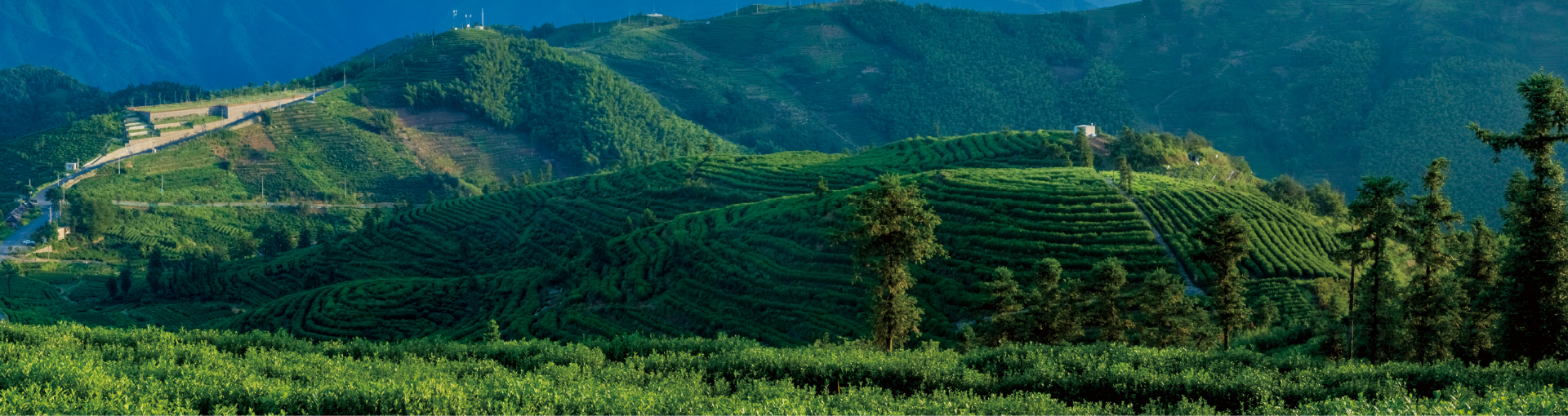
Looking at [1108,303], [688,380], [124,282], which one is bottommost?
[124,282]

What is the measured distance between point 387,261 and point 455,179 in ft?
177

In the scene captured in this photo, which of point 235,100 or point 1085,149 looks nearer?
point 1085,149

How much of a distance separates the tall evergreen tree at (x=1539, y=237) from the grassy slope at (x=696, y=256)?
2528cm

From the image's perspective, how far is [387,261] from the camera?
9050cm

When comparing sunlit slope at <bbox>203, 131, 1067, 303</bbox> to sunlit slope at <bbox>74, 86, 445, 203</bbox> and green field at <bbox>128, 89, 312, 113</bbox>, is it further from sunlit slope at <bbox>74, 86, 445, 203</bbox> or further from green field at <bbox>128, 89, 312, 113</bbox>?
green field at <bbox>128, 89, 312, 113</bbox>

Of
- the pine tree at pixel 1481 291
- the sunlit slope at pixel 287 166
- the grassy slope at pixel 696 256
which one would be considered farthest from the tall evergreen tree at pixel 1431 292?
the sunlit slope at pixel 287 166

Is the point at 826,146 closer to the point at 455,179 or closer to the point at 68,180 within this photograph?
the point at 455,179

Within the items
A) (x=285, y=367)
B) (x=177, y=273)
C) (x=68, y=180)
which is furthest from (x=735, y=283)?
(x=68, y=180)

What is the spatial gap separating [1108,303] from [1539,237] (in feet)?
51.7

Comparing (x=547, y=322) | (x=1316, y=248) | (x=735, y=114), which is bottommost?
(x=547, y=322)

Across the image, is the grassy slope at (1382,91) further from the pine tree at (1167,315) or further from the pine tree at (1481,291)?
the pine tree at (1167,315)

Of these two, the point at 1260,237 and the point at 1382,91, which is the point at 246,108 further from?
the point at 1382,91

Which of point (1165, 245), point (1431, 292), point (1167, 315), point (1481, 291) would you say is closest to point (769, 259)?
point (1165, 245)

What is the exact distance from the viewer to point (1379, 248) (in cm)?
3238
